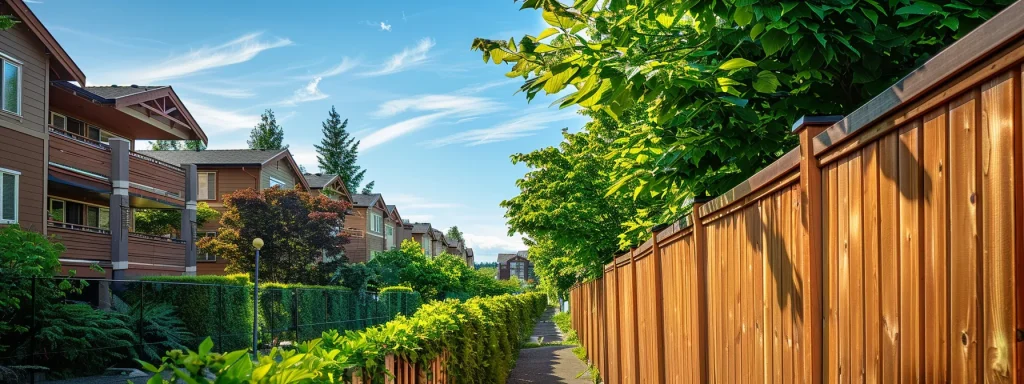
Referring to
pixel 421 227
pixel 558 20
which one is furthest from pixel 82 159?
pixel 421 227

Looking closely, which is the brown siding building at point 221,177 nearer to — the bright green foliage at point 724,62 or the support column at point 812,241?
the bright green foliage at point 724,62

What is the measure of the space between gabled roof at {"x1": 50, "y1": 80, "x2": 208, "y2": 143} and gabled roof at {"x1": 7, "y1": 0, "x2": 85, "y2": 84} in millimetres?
444

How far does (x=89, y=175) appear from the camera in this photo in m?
21.8

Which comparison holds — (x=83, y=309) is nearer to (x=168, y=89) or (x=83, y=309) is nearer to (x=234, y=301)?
(x=234, y=301)

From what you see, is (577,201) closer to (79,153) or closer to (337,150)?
(79,153)

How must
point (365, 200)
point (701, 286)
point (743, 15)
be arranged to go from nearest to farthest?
point (743, 15) < point (701, 286) < point (365, 200)

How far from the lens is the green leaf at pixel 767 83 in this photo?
154 inches

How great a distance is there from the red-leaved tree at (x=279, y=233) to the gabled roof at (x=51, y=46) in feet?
47.9

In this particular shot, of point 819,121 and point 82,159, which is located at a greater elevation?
point 82,159

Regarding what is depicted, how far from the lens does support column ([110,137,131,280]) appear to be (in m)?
22.8

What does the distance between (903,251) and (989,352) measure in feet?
1.22

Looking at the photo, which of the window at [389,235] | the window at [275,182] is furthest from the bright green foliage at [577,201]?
the window at [389,235]

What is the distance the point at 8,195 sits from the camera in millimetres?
18406

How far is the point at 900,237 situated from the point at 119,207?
79.5 ft
